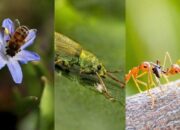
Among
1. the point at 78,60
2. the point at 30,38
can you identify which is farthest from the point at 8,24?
the point at 78,60

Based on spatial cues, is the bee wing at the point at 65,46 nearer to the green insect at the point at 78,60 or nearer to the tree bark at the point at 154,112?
the green insect at the point at 78,60

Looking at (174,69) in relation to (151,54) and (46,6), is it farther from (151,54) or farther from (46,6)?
(46,6)

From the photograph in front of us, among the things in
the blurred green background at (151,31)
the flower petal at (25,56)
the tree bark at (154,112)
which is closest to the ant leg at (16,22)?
the flower petal at (25,56)

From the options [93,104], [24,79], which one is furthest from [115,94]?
[24,79]

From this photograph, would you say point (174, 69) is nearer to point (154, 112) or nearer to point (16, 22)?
point (154, 112)

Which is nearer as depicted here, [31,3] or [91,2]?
[31,3]

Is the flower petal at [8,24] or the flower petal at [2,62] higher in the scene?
the flower petal at [8,24]

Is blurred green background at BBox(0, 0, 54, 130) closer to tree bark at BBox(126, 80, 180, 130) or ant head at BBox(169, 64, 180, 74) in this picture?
tree bark at BBox(126, 80, 180, 130)
